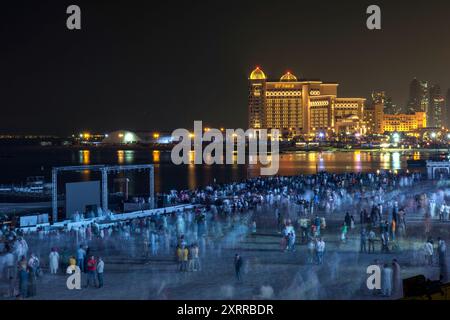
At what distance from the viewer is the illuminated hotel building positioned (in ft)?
607

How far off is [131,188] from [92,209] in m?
31.0

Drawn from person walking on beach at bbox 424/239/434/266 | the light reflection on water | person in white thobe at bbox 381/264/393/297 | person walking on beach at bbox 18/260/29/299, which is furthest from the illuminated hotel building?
person walking on beach at bbox 18/260/29/299

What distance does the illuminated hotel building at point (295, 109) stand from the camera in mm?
185125

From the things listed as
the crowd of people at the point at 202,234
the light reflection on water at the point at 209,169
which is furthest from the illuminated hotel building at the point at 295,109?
the crowd of people at the point at 202,234

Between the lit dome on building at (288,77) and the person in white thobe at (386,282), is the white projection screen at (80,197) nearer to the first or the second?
the person in white thobe at (386,282)

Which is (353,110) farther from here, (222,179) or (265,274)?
(265,274)

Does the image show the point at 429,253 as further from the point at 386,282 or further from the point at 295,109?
the point at 295,109

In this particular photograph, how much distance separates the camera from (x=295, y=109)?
185 m

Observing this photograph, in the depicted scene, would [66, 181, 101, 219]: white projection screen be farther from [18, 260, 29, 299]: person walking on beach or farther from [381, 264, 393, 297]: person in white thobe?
[381, 264, 393, 297]: person in white thobe

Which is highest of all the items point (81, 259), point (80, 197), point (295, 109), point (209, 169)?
point (295, 109)

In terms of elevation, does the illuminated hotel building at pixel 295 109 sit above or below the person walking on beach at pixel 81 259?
above

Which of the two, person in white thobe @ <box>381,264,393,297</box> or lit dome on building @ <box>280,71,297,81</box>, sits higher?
lit dome on building @ <box>280,71,297,81</box>

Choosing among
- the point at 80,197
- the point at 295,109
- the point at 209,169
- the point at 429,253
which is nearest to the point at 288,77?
the point at 295,109
